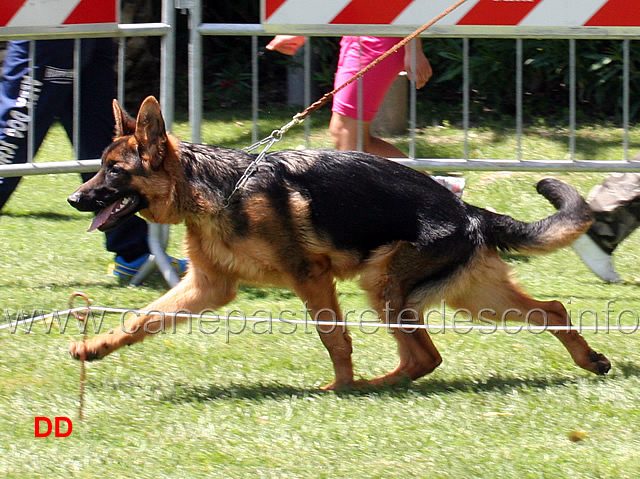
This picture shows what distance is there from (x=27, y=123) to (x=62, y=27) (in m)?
0.77

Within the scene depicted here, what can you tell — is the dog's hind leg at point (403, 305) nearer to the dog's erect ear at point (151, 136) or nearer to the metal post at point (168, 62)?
the dog's erect ear at point (151, 136)

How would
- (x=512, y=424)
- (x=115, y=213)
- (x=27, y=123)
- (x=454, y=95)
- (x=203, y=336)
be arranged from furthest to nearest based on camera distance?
(x=454, y=95), (x=27, y=123), (x=203, y=336), (x=115, y=213), (x=512, y=424)

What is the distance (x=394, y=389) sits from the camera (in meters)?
4.41

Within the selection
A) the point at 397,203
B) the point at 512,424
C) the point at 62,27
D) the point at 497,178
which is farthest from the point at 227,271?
the point at 497,178

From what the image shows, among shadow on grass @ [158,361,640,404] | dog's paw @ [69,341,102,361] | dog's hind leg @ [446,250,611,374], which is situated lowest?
shadow on grass @ [158,361,640,404]

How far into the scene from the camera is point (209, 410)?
408 cm

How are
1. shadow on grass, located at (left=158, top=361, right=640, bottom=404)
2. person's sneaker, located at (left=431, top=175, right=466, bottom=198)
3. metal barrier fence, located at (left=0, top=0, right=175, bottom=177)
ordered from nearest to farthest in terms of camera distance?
shadow on grass, located at (left=158, top=361, right=640, bottom=404), metal barrier fence, located at (left=0, top=0, right=175, bottom=177), person's sneaker, located at (left=431, top=175, right=466, bottom=198)

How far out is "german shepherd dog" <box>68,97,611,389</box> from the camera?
443 cm

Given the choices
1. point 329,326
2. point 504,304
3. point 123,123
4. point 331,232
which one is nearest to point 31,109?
point 123,123

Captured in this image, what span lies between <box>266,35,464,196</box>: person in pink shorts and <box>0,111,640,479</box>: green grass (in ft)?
3.32

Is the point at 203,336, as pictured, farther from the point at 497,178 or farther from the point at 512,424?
the point at 497,178

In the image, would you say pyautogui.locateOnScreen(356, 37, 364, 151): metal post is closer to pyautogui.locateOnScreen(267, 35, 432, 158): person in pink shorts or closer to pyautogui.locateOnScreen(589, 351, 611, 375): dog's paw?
pyautogui.locateOnScreen(267, 35, 432, 158): person in pink shorts

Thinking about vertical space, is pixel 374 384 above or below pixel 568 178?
below

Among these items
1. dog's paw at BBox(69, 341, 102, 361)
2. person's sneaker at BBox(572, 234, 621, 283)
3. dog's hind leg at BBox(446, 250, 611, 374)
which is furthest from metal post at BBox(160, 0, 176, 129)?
person's sneaker at BBox(572, 234, 621, 283)
